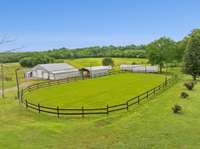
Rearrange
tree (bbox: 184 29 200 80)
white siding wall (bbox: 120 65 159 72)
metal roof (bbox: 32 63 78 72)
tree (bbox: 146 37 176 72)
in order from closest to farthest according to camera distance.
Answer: tree (bbox: 184 29 200 80)
metal roof (bbox: 32 63 78 72)
tree (bbox: 146 37 176 72)
white siding wall (bbox: 120 65 159 72)

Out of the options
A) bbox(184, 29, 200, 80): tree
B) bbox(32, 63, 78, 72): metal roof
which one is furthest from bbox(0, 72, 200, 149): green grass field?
bbox(32, 63, 78, 72): metal roof

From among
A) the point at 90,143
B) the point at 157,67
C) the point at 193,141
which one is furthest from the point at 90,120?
the point at 157,67

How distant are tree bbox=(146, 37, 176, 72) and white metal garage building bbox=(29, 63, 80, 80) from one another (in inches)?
743

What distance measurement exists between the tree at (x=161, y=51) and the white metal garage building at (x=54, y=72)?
61.9 ft

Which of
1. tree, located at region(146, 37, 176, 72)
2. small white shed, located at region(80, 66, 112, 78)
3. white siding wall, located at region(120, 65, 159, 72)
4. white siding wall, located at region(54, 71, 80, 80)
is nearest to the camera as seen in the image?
white siding wall, located at region(54, 71, 80, 80)

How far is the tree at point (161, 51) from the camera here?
5684cm

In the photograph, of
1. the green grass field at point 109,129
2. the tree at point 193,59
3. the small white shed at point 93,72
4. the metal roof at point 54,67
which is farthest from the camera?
the small white shed at point 93,72

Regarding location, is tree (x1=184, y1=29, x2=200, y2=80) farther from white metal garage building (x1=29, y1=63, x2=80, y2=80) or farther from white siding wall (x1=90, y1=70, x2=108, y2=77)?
white metal garage building (x1=29, y1=63, x2=80, y2=80)

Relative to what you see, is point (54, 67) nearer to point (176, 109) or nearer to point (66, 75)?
point (66, 75)

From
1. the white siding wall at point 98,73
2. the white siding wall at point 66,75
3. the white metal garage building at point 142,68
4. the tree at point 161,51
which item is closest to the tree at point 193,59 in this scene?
the tree at point 161,51

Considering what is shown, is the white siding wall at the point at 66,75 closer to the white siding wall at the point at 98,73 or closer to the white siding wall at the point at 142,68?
the white siding wall at the point at 98,73

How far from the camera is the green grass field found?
45.4 ft

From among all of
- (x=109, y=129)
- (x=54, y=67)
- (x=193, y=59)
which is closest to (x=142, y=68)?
(x=193, y=59)

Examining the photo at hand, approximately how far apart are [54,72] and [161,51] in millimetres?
26316
